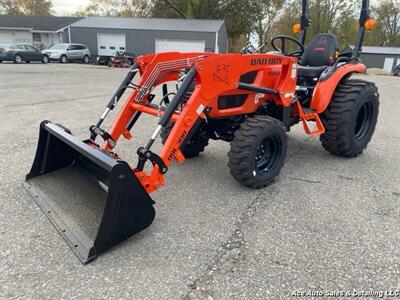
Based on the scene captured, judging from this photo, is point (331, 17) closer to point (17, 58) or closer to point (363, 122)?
point (17, 58)

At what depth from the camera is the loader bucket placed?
2.58 m

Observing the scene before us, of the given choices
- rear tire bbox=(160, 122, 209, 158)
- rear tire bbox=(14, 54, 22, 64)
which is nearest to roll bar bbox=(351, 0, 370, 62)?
rear tire bbox=(160, 122, 209, 158)

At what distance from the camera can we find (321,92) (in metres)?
4.63

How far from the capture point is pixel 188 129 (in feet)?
10.5

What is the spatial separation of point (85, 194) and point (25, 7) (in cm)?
6346

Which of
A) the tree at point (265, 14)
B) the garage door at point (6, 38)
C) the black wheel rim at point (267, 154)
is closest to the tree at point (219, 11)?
the tree at point (265, 14)

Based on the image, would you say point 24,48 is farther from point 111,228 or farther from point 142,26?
point 111,228

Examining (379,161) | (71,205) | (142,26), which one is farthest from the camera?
(142,26)

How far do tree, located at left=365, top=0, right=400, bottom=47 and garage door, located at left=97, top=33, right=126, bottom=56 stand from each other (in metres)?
40.2

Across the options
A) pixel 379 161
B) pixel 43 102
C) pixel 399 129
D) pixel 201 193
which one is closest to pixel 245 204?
pixel 201 193

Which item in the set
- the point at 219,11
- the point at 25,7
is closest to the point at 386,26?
the point at 219,11

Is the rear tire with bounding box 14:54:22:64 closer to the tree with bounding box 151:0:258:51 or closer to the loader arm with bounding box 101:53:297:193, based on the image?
the tree with bounding box 151:0:258:51

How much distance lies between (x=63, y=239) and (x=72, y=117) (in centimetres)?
489

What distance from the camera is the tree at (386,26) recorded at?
5347 cm
